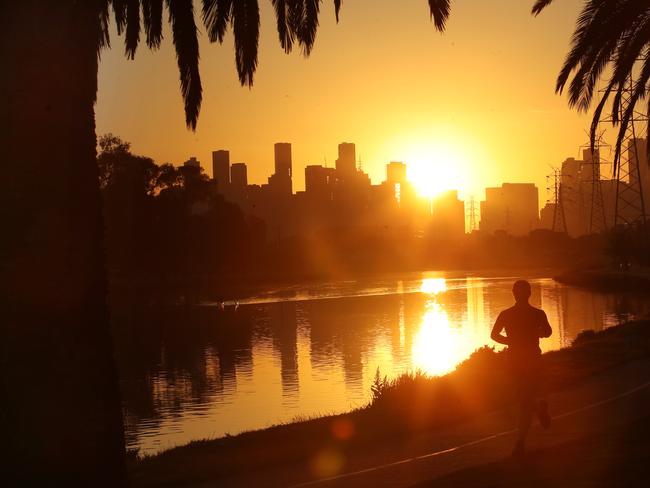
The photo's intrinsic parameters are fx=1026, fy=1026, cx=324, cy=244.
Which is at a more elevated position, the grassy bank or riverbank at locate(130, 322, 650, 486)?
the grassy bank

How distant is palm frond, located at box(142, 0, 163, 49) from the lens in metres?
13.0

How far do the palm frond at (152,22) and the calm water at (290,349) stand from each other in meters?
7.60

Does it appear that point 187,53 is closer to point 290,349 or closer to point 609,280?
point 290,349

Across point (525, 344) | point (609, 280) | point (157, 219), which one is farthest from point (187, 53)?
point (609, 280)

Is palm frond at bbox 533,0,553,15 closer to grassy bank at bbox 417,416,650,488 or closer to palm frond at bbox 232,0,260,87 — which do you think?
palm frond at bbox 232,0,260,87

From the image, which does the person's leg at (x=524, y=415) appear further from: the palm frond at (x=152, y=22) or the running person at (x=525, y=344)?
the palm frond at (x=152, y=22)

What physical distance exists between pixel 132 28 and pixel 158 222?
198ft

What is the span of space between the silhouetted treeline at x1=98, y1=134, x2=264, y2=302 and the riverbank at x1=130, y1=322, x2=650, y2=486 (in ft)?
181

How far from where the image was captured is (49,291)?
6754mm

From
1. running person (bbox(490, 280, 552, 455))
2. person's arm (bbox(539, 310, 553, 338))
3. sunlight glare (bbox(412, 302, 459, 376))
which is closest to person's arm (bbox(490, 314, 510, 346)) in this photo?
running person (bbox(490, 280, 552, 455))

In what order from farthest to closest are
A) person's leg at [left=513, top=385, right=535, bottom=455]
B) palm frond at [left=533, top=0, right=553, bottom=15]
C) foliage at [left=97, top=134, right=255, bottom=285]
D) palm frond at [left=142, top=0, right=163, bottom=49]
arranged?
foliage at [left=97, top=134, right=255, bottom=285] < palm frond at [left=533, top=0, right=553, bottom=15] < palm frond at [left=142, top=0, right=163, bottom=49] < person's leg at [left=513, top=385, right=535, bottom=455]

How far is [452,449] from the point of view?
11016 millimetres

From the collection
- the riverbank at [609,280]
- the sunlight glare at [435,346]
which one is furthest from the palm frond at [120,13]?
the riverbank at [609,280]

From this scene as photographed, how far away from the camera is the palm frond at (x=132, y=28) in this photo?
13.0 meters
